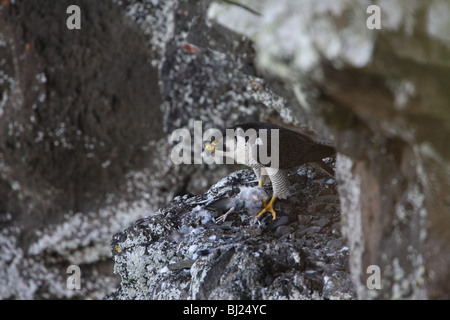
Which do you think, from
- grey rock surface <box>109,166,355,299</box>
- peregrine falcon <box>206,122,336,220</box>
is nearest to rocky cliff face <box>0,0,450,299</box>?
grey rock surface <box>109,166,355,299</box>

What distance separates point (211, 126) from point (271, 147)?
635 mm

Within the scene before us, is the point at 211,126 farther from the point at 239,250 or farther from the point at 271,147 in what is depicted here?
the point at 239,250

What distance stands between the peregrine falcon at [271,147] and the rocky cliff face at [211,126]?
14 cm

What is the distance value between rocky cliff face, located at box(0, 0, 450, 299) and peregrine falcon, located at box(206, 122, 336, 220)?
14 centimetres

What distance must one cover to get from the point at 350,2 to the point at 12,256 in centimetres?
395

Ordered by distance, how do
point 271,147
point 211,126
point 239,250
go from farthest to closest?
point 211,126 < point 271,147 < point 239,250

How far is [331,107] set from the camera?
1155 millimetres

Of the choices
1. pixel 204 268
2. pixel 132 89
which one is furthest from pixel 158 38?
pixel 204 268

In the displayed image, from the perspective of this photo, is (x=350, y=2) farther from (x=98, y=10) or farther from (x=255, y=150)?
(x=98, y=10)

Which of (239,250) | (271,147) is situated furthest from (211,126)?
(239,250)

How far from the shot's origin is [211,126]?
2.92 m

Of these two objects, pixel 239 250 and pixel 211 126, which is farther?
pixel 211 126

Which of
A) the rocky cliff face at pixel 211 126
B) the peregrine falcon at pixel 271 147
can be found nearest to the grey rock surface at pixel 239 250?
the rocky cliff face at pixel 211 126

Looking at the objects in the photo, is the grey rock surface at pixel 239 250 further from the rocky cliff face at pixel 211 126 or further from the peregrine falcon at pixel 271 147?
the peregrine falcon at pixel 271 147
